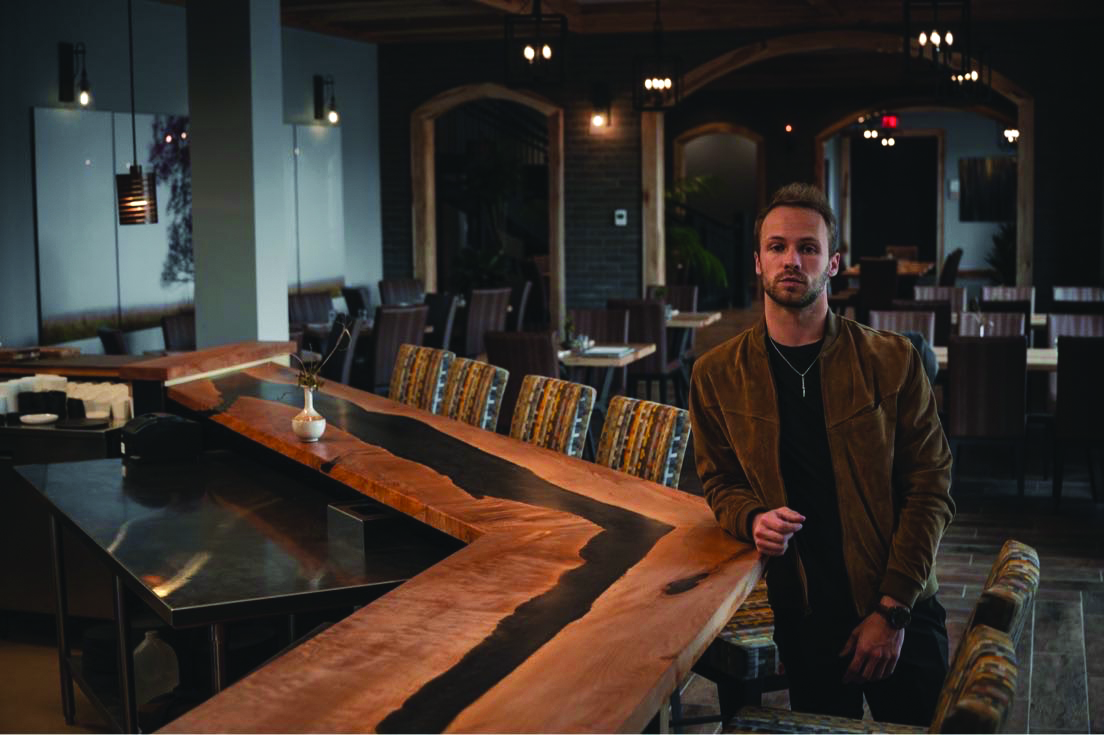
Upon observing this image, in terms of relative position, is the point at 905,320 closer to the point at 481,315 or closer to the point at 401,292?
the point at 481,315

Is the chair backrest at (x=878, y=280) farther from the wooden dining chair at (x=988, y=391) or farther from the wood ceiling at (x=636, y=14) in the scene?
the wooden dining chair at (x=988, y=391)

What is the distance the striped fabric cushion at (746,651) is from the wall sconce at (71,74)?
22.6 ft

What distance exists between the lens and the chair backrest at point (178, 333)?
859cm

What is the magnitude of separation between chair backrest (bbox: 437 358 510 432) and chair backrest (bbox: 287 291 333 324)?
5.02m

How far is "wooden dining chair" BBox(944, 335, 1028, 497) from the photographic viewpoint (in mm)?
7559

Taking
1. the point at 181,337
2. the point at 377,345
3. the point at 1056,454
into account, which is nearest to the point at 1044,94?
the point at 1056,454

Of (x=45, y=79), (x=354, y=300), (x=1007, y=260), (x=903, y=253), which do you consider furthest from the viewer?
(x=903, y=253)

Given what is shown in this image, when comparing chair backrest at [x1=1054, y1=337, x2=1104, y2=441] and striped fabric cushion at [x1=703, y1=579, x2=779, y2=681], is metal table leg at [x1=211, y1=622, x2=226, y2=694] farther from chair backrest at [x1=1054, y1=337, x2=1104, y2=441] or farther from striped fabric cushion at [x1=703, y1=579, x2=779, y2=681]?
chair backrest at [x1=1054, y1=337, x2=1104, y2=441]

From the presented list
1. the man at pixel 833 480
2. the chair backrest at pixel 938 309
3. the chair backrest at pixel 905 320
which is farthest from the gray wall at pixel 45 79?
the man at pixel 833 480

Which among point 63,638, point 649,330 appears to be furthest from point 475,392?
point 649,330

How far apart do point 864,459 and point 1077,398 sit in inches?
200

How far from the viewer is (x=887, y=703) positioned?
2.94 metres

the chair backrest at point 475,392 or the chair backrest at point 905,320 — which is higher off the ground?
the chair backrest at point 905,320

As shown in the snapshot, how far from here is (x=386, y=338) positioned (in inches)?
355
